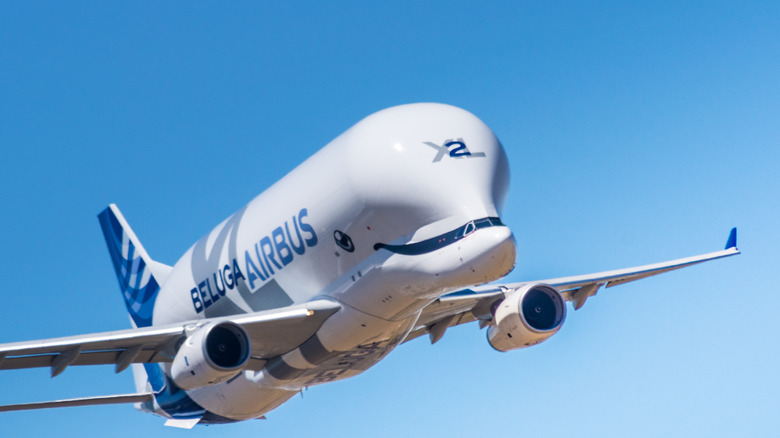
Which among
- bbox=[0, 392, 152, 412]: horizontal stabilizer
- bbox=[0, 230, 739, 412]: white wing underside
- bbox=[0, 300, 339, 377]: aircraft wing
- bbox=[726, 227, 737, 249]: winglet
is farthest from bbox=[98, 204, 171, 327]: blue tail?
bbox=[726, 227, 737, 249]: winglet

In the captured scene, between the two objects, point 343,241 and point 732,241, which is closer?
point 343,241

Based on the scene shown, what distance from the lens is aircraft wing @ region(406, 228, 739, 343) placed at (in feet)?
111

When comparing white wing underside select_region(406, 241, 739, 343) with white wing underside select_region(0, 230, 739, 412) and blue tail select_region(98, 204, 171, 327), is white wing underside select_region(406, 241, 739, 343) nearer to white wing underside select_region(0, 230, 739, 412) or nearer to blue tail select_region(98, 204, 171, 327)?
white wing underside select_region(0, 230, 739, 412)

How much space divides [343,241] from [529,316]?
6865 millimetres

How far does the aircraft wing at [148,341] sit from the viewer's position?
28.9 metres

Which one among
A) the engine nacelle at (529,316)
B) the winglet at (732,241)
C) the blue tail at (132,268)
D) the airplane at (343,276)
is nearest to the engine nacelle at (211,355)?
the airplane at (343,276)

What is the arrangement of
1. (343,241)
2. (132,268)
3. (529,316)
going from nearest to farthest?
(343,241) → (529,316) → (132,268)

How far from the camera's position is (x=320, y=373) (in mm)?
32344

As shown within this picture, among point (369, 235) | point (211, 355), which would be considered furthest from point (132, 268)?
point (369, 235)

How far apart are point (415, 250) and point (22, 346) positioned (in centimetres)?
1022

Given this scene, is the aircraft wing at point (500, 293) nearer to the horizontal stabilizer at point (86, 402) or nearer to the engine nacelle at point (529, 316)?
the engine nacelle at point (529, 316)

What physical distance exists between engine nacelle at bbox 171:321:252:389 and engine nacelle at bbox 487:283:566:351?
7973 mm

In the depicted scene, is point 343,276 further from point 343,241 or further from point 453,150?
point 453,150

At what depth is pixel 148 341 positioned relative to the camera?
29.9 metres
